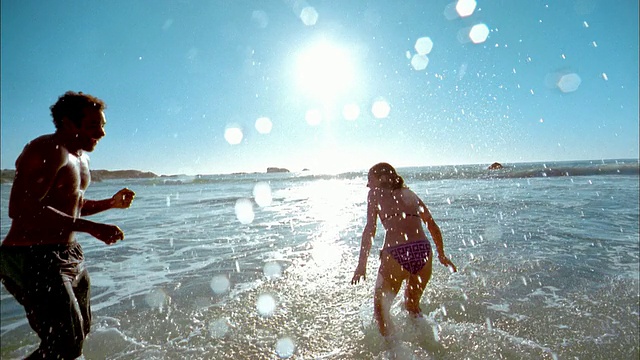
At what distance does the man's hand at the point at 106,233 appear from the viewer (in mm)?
2389

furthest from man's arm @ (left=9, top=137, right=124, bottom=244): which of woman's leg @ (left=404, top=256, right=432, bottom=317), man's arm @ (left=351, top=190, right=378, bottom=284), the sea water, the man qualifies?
woman's leg @ (left=404, top=256, right=432, bottom=317)

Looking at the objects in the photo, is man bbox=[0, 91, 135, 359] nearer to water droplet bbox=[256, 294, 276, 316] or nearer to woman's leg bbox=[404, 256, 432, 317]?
water droplet bbox=[256, 294, 276, 316]

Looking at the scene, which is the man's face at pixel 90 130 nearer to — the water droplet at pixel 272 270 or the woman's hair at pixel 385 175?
the woman's hair at pixel 385 175

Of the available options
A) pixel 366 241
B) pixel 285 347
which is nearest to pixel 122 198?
pixel 285 347

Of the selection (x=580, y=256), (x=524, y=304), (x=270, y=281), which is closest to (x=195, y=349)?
(x=270, y=281)

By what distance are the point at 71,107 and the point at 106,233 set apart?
1.14m

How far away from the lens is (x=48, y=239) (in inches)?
97.3

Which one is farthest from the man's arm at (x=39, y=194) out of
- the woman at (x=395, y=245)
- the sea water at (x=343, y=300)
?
the woman at (x=395, y=245)

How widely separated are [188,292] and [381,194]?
3884 mm

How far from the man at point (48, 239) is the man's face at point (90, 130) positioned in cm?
11

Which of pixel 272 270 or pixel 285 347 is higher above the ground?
pixel 272 270

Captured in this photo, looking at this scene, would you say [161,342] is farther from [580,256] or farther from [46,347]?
[580,256]

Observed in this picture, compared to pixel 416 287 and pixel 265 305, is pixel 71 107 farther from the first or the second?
pixel 416 287

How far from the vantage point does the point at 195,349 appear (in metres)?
3.90
